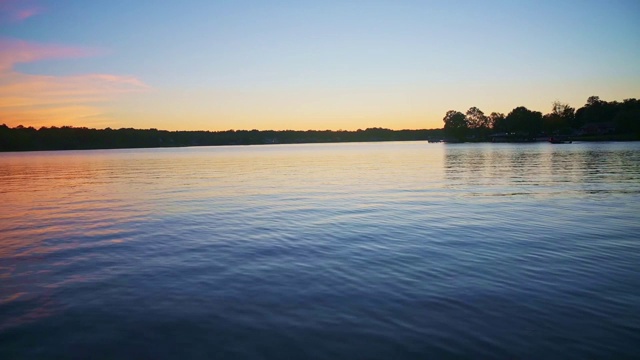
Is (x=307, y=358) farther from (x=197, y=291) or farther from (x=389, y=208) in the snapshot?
(x=389, y=208)

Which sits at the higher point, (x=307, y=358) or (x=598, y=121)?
(x=598, y=121)

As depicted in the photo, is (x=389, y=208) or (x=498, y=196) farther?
(x=498, y=196)

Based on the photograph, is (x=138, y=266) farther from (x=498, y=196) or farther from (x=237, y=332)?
(x=498, y=196)

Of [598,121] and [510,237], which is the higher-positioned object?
[598,121]

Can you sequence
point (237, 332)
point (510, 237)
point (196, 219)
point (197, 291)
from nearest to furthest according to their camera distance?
point (237, 332) → point (197, 291) → point (510, 237) → point (196, 219)

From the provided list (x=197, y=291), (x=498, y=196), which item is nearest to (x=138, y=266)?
(x=197, y=291)

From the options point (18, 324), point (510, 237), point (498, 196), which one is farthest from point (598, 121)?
point (18, 324)

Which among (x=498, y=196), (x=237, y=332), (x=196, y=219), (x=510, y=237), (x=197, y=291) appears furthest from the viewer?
(x=498, y=196)

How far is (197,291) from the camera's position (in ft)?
30.1

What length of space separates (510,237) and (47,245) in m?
17.7

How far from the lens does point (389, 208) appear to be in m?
21.5

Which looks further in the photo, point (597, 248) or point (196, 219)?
point (196, 219)

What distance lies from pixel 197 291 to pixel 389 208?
46.7ft

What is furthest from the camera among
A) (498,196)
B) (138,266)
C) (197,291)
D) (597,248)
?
(498,196)
